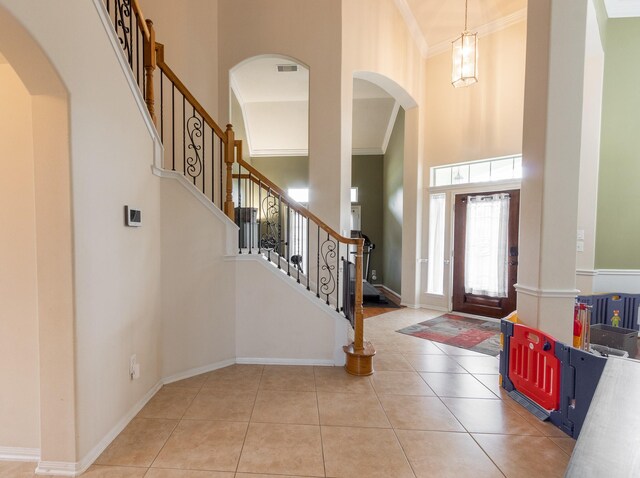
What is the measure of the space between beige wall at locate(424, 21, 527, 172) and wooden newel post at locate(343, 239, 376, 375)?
3.32 m

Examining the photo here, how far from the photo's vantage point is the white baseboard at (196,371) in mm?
2705

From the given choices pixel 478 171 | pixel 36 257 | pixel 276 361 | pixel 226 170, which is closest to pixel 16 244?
pixel 36 257

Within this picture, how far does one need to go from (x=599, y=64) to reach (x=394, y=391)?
4860mm

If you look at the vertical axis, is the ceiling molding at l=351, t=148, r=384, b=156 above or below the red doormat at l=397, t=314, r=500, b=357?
above

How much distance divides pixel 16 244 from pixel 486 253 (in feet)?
18.0

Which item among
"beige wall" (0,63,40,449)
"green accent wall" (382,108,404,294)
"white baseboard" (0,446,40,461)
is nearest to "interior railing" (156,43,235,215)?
"beige wall" (0,63,40,449)

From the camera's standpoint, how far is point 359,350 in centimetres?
292

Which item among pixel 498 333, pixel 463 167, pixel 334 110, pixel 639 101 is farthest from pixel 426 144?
pixel 498 333

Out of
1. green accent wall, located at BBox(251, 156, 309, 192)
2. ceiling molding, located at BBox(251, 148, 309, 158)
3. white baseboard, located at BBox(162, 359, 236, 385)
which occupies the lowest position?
white baseboard, located at BBox(162, 359, 236, 385)

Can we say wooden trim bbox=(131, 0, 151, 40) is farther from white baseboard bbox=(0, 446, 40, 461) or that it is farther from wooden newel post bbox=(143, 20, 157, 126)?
white baseboard bbox=(0, 446, 40, 461)

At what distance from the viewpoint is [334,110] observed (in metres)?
4.12

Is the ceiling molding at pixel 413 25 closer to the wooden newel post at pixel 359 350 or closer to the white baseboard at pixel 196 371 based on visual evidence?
the wooden newel post at pixel 359 350

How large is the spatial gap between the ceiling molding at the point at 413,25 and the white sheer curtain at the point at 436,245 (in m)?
2.63

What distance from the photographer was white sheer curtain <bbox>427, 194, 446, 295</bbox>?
17.9 ft
